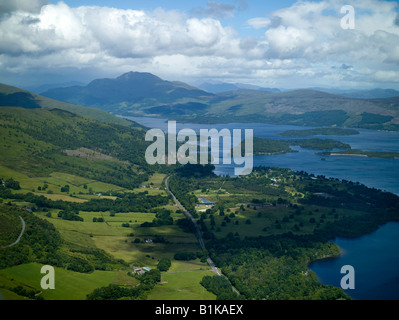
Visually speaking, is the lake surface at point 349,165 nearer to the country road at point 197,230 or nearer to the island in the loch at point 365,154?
the island in the loch at point 365,154

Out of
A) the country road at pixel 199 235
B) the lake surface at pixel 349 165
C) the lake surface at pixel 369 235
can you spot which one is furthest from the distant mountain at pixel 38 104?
the country road at pixel 199 235

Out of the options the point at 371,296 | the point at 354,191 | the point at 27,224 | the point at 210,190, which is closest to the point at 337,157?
the point at 354,191

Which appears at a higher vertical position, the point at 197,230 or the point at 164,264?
the point at 197,230

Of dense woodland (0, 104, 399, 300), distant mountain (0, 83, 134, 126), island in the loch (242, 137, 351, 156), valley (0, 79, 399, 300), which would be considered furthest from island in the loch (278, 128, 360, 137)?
valley (0, 79, 399, 300)

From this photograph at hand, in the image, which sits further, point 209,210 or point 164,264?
point 209,210

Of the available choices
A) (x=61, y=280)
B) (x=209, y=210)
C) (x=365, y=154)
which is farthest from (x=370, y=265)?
(x=365, y=154)

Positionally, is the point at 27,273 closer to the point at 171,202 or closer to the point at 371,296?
the point at 371,296

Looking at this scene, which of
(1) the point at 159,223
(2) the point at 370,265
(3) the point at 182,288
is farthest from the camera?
(1) the point at 159,223

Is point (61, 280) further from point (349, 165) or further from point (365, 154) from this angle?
point (365, 154)
